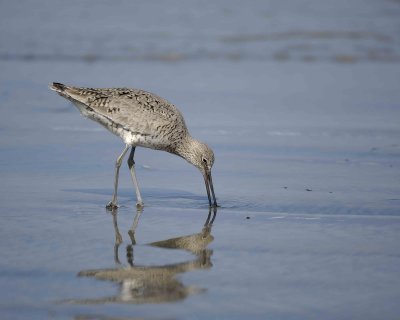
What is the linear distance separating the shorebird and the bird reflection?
182cm

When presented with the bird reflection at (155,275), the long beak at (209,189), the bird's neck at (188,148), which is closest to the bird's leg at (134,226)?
the bird reflection at (155,275)

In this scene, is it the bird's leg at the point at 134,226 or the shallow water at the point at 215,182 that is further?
the bird's leg at the point at 134,226

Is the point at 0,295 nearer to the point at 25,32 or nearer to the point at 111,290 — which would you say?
the point at 111,290

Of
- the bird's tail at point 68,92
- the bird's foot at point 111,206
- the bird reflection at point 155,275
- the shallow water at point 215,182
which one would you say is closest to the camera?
the bird reflection at point 155,275

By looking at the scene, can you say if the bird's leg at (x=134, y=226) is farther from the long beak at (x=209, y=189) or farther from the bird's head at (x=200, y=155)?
the bird's head at (x=200, y=155)

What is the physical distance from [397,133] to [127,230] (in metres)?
5.13

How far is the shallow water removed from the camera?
226 inches

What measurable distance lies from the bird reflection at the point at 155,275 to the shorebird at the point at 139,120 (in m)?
1.82

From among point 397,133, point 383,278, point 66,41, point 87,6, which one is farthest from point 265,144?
point 87,6

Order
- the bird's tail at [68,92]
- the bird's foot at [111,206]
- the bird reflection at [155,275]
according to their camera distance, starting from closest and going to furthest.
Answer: the bird reflection at [155,275]
the bird's foot at [111,206]
the bird's tail at [68,92]

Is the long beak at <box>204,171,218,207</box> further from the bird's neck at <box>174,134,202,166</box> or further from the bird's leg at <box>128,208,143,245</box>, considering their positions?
the bird's leg at <box>128,208,143,245</box>

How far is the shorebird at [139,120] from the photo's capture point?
8.78 m

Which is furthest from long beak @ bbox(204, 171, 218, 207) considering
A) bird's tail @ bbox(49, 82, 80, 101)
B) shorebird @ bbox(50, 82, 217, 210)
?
bird's tail @ bbox(49, 82, 80, 101)

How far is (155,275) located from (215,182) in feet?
10.4
